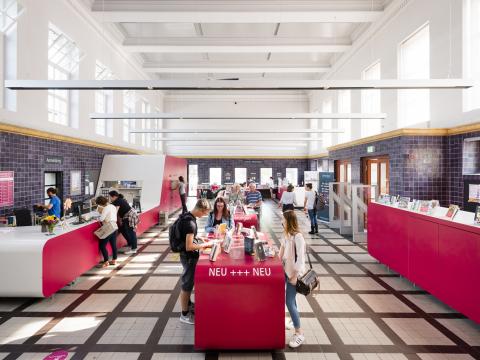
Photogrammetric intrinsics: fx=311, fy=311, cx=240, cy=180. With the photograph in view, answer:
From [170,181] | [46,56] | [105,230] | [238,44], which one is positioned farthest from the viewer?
[170,181]

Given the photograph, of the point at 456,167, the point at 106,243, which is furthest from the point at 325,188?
the point at 106,243

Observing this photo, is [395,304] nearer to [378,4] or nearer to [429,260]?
[429,260]

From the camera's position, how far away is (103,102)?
12.6m

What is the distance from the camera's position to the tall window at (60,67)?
884 centimetres

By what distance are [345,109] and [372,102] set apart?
2743mm

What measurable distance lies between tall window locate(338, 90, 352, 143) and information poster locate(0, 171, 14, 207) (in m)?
12.2

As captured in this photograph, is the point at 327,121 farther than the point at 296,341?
Yes

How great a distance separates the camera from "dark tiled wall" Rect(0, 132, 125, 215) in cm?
653

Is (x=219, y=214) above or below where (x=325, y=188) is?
below

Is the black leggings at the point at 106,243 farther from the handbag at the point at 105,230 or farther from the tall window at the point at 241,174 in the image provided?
the tall window at the point at 241,174

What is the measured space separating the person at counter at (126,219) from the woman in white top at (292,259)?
15.4 ft

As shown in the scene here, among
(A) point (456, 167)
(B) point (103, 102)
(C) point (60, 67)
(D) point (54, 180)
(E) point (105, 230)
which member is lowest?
(E) point (105, 230)

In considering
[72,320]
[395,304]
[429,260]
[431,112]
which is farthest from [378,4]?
[72,320]

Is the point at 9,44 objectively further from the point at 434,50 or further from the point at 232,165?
the point at 232,165
